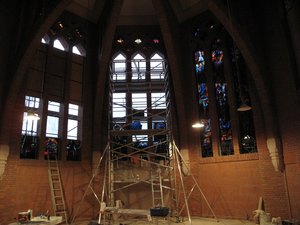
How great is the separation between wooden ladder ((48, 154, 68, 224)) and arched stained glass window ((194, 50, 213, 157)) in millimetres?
5802

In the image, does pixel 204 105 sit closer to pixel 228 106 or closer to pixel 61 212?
pixel 228 106

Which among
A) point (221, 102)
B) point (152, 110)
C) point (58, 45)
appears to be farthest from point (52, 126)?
point (221, 102)

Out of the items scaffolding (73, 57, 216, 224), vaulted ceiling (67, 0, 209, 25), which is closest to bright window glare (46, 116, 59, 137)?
scaffolding (73, 57, 216, 224)

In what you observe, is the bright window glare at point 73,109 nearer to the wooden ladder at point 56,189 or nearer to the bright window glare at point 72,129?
the bright window glare at point 72,129

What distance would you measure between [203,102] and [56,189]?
6.87m

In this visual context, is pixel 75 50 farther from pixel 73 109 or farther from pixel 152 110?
pixel 152 110

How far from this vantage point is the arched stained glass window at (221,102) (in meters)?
11.3

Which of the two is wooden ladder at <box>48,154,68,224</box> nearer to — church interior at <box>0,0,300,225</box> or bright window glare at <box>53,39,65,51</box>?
church interior at <box>0,0,300,225</box>

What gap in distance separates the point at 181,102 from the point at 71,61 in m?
5.02

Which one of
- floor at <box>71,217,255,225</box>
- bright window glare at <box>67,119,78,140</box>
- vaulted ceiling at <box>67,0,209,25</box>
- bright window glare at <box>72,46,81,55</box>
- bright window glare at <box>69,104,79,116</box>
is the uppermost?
vaulted ceiling at <box>67,0,209,25</box>

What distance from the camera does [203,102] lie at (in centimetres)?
1227

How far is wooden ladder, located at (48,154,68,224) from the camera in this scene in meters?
10.2

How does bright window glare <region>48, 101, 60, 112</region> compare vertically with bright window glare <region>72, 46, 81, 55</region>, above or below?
below

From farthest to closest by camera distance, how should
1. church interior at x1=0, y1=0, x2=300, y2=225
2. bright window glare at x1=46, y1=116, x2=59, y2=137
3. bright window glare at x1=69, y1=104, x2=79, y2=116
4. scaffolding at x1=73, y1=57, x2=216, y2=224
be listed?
bright window glare at x1=69, y1=104, x2=79, y2=116 < bright window glare at x1=46, y1=116, x2=59, y2=137 < scaffolding at x1=73, y1=57, x2=216, y2=224 < church interior at x1=0, y1=0, x2=300, y2=225
